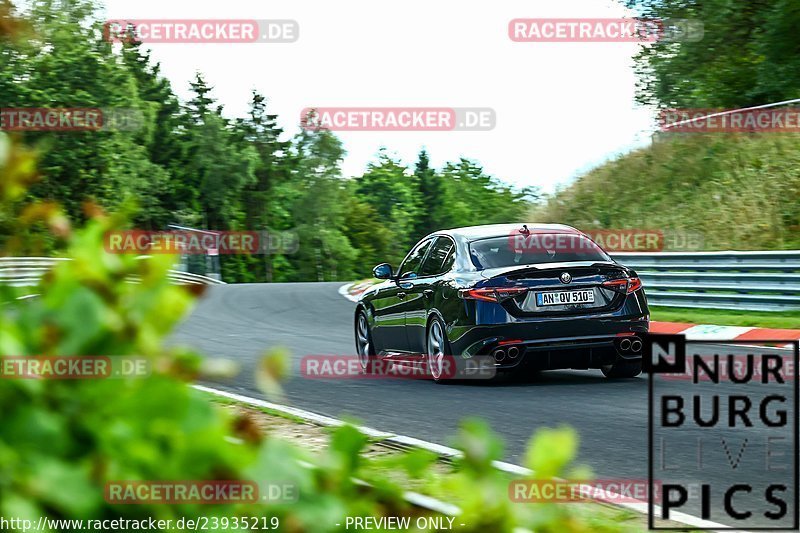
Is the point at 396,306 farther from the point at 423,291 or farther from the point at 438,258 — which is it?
the point at 438,258

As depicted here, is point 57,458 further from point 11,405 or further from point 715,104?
point 715,104

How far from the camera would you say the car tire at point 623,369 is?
36.6 feet

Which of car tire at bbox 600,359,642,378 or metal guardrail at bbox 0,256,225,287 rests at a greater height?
metal guardrail at bbox 0,256,225,287

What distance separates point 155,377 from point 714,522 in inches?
166

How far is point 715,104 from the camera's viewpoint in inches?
1329

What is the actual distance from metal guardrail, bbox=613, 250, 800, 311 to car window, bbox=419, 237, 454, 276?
6777 mm

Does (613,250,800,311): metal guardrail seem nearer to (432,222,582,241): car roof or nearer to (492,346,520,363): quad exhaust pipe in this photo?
(432,222,582,241): car roof

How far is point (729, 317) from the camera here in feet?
57.1

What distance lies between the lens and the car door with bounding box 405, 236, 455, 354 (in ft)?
37.4

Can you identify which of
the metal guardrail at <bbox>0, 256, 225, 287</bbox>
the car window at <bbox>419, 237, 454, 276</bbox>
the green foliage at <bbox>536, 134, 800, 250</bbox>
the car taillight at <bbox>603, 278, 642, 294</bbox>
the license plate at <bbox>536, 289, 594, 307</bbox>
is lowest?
the license plate at <bbox>536, 289, 594, 307</bbox>

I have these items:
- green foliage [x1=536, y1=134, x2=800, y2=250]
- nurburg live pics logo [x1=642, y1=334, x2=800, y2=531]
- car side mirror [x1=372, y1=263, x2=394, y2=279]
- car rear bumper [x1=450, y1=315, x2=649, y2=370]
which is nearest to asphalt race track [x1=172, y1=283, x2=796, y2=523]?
nurburg live pics logo [x1=642, y1=334, x2=800, y2=531]

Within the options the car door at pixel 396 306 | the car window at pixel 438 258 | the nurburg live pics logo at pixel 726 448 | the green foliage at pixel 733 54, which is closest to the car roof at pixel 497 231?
the car window at pixel 438 258

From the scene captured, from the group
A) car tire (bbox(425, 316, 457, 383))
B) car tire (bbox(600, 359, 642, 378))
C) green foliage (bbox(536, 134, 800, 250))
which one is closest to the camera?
car tire (bbox(425, 316, 457, 383))

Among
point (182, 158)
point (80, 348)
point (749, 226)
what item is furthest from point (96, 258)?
point (182, 158)
